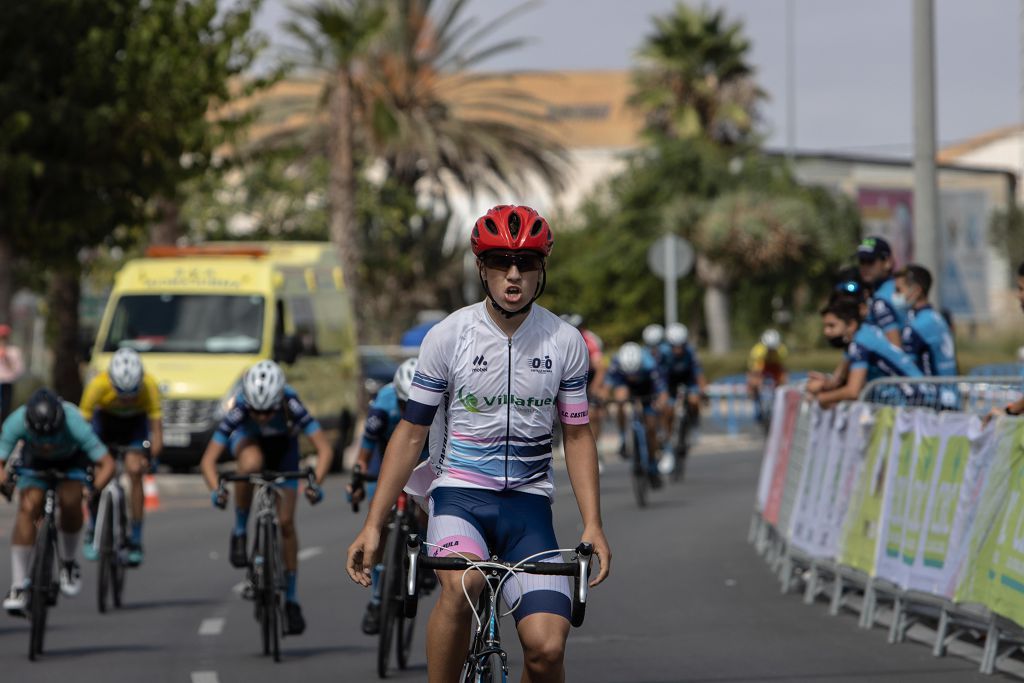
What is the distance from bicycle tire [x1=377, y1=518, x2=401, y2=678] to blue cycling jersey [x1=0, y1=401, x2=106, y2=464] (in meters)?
2.03

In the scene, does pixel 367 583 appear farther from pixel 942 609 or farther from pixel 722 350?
pixel 722 350

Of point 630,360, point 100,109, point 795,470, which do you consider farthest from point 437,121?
point 795,470

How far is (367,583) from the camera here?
639 centimetres

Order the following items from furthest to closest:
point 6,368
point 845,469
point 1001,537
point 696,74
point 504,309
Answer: point 696,74 < point 6,368 < point 845,469 < point 1001,537 < point 504,309

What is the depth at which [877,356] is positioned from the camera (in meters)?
12.7

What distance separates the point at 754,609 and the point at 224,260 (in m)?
13.7

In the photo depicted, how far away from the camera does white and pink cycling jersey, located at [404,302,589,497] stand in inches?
248

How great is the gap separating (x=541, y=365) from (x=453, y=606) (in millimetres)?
819

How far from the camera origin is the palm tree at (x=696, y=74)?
5903 centimetres

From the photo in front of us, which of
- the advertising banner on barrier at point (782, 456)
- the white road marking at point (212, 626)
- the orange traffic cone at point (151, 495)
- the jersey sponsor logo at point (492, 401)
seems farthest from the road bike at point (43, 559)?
the orange traffic cone at point (151, 495)

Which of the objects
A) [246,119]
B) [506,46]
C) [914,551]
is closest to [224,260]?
[246,119]

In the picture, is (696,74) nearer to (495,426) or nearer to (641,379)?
(641,379)

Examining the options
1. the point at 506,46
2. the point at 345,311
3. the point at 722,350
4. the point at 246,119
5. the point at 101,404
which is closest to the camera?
the point at 101,404

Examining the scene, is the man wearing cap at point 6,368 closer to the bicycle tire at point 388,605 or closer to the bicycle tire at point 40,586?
the bicycle tire at point 40,586
